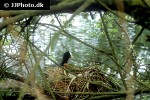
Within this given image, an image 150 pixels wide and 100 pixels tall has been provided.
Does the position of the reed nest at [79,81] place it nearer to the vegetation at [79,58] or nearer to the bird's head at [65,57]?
the vegetation at [79,58]

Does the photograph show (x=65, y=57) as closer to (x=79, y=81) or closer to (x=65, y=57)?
(x=65, y=57)

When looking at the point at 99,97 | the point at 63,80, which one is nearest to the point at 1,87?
the point at 63,80

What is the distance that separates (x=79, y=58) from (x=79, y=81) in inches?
35.6

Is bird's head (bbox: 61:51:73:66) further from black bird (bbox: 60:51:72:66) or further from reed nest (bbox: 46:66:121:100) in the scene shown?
reed nest (bbox: 46:66:121:100)

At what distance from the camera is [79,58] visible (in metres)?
3.16

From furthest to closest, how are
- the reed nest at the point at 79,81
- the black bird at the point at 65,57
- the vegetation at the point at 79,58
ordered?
the black bird at the point at 65,57
the reed nest at the point at 79,81
the vegetation at the point at 79,58

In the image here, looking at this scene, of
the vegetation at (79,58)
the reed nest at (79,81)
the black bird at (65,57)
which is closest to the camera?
the vegetation at (79,58)

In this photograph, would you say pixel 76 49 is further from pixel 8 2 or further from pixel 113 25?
pixel 8 2

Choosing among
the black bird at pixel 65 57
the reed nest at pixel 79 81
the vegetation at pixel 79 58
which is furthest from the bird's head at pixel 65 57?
the reed nest at pixel 79 81

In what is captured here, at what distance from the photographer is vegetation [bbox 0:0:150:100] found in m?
1.13

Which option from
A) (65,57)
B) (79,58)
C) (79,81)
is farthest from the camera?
(79,58)

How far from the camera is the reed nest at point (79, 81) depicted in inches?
86.2

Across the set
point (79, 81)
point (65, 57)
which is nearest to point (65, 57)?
point (65, 57)

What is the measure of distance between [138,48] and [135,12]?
164cm
